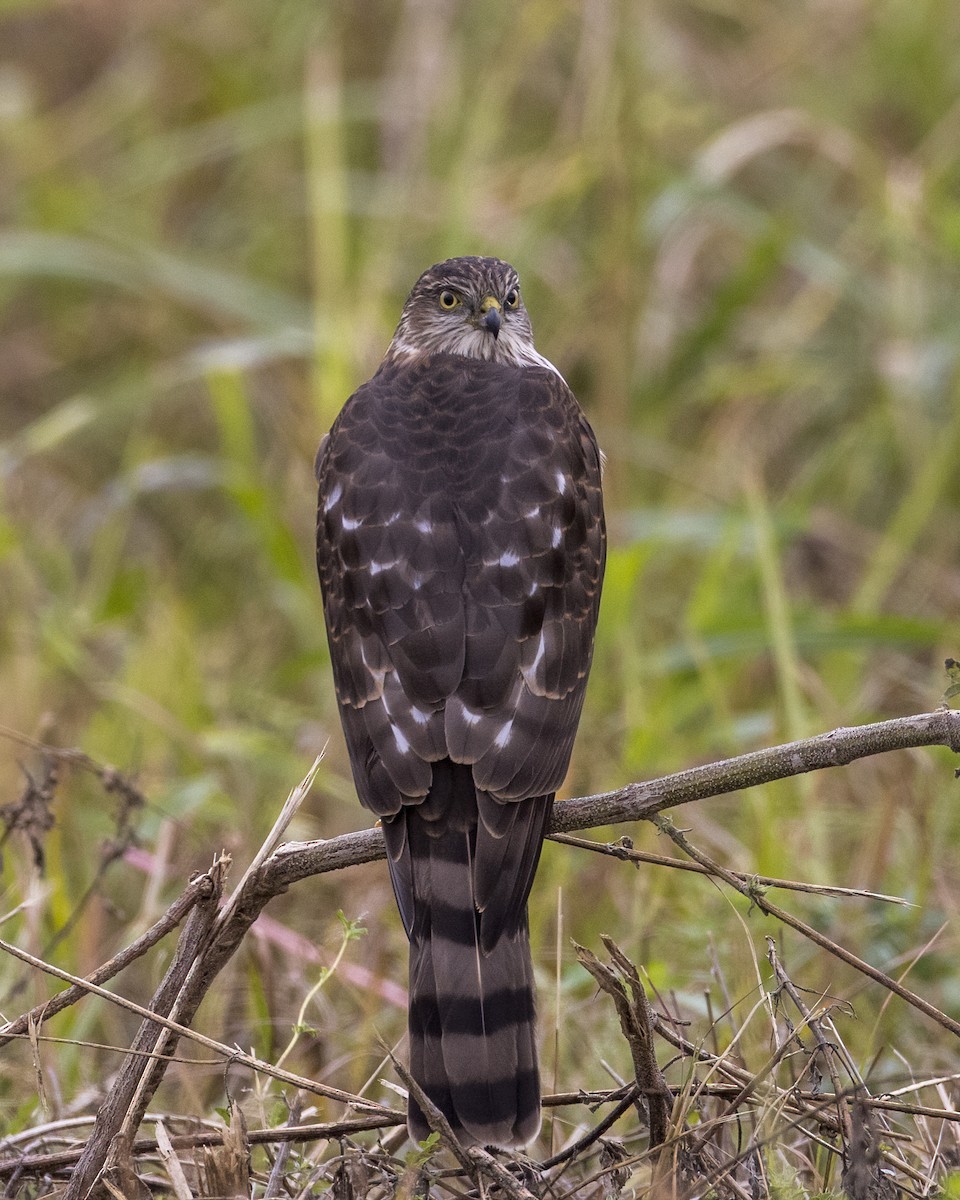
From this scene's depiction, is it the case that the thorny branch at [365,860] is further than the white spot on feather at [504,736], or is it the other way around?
the white spot on feather at [504,736]

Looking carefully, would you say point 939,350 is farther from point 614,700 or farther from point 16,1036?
point 16,1036

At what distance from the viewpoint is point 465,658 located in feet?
10.5

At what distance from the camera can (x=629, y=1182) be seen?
8.82 feet

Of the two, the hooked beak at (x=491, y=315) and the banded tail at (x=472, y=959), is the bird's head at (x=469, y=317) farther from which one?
the banded tail at (x=472, y=959)

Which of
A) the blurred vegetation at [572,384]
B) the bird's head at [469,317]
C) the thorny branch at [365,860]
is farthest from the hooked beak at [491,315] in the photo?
the thorny branch at [365,860]

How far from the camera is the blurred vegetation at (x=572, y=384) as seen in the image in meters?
3.99

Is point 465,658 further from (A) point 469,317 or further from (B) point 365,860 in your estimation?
(A) point 469,317

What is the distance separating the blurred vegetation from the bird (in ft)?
0.85

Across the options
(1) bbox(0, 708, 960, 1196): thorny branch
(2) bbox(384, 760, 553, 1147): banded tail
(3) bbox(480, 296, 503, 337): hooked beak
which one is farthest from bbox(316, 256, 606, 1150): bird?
(3) bbox(480, 296, 503, 337): hooked beak

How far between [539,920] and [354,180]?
496 centimetres

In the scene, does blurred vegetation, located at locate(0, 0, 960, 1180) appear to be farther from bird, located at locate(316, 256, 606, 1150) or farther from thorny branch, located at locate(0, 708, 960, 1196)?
thorny branch, located at locate(0, 708, 960, 1196)

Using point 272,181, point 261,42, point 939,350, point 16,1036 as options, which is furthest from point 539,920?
point 261,42

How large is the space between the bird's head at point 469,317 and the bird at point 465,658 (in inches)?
12.8

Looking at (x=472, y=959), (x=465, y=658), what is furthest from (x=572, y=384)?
(x=472, y=959)
